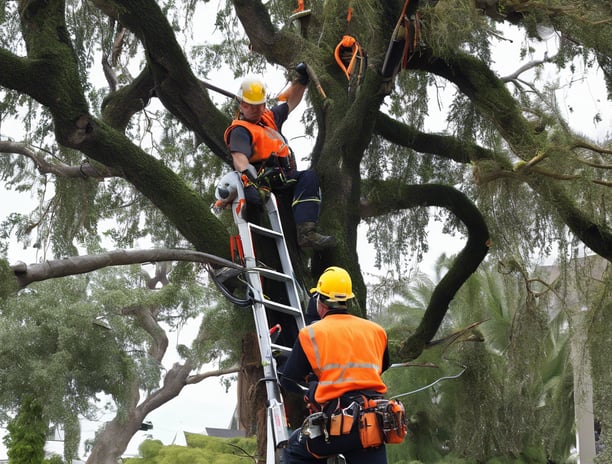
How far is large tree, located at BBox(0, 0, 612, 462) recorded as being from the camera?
7.61 metres

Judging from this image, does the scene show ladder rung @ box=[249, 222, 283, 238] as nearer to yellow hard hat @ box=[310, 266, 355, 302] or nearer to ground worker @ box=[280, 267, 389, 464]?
yellow hard hat @ box=[310, 266, 355, 302]

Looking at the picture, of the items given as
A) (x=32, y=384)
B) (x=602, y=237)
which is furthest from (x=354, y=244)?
(x=32, y=384)

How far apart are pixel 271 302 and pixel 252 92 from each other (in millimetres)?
1883

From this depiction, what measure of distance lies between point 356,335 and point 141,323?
61.8 ft

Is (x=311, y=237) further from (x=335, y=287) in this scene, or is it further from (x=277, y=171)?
(x=335, y=287)

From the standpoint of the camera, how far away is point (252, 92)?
7184 mm

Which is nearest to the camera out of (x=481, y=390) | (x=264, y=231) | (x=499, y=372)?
(x=264, y=231)

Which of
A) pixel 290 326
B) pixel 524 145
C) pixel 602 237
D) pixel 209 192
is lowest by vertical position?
pixel 290 326

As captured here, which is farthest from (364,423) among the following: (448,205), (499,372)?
(499,372)

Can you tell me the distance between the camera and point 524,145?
8125 millimetres

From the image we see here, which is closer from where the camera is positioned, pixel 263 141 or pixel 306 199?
pixel 263 141

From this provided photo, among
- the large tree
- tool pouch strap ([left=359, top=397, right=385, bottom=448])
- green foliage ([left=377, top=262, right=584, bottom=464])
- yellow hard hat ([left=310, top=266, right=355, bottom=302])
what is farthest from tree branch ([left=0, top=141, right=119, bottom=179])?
tool pouch strap ([left=359, top=397, right=385, bottom=448])

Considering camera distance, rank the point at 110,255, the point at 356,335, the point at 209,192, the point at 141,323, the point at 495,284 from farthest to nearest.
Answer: the point at 141,323
the point at 495,284
the point at 209,192
the point at 110,255
the point at 356,335

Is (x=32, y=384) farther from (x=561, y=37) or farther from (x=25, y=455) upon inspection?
(x=561, y=37)
